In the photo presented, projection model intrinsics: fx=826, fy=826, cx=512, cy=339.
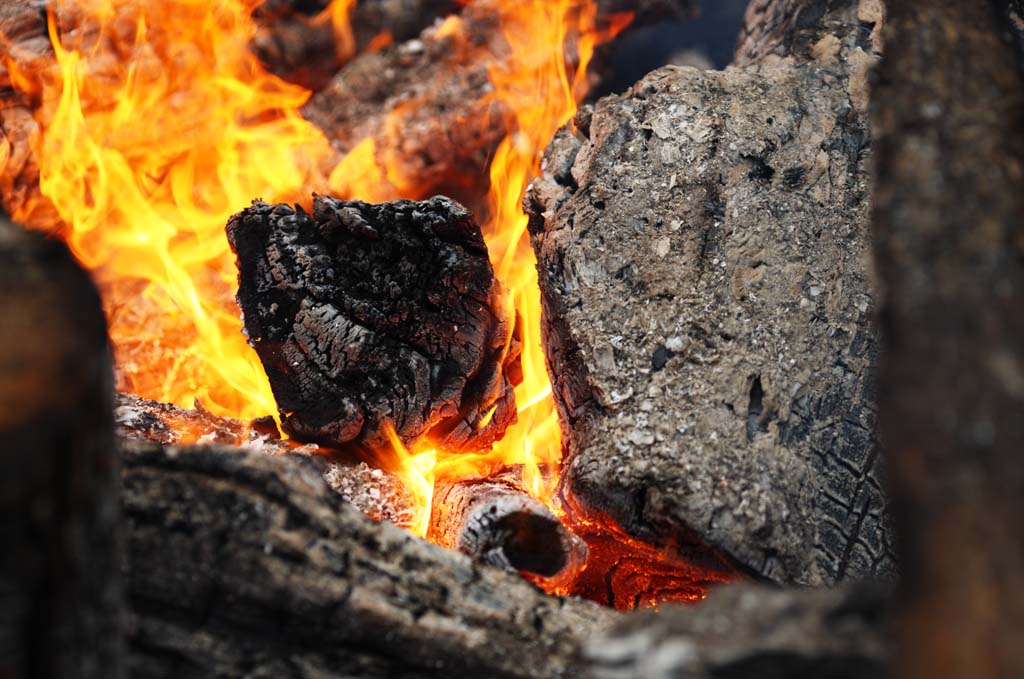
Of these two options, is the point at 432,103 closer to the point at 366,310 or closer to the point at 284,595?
the point at 366,310

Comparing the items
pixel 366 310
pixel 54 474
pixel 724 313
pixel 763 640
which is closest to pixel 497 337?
pixel 366 310

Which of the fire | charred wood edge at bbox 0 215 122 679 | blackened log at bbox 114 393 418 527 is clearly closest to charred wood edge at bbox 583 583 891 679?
charred wood edge at bbox 0 215 122 679

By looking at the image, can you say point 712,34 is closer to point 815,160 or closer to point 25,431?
point 815,160

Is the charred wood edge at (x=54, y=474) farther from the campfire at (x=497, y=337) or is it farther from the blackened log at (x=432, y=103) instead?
the blackened log at (x=432, y=103)

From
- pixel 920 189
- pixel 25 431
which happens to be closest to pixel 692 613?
pixel 920 189

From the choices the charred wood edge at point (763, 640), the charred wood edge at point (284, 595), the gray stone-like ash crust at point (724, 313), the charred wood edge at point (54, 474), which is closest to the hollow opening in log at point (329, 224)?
the gray stone-like ash crust at point (724, 313)
